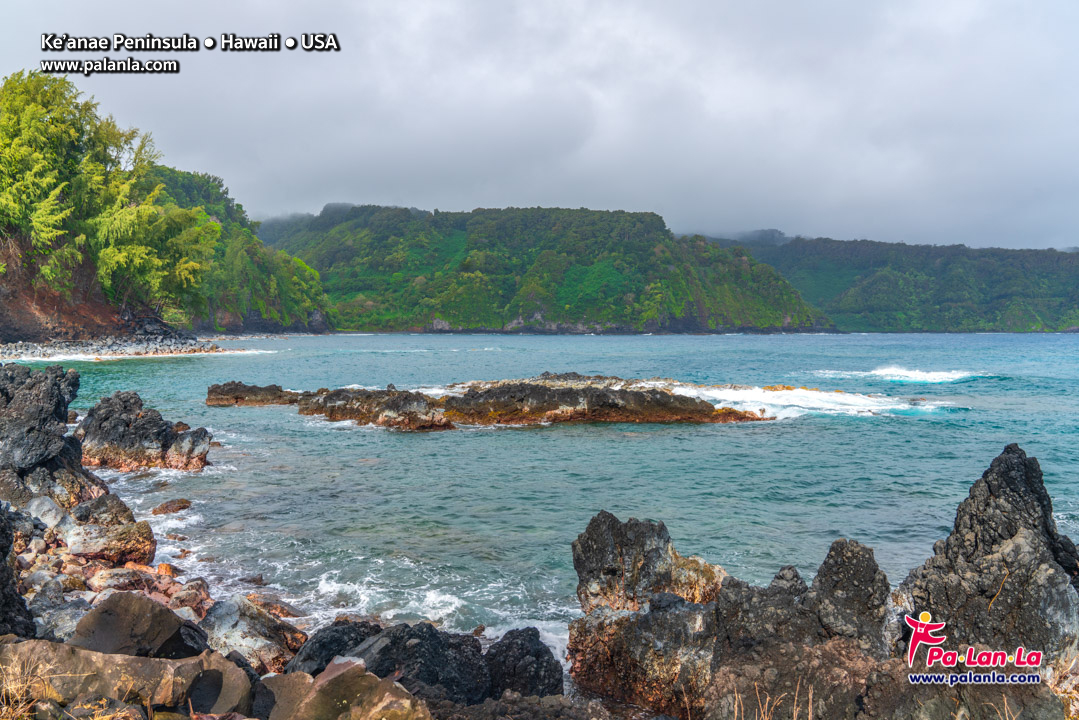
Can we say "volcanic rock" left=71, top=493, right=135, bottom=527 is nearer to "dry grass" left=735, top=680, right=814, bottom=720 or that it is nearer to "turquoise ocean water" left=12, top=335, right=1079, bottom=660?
"turquoise ocean water" left=12, top=335, right=1079, bottom=660

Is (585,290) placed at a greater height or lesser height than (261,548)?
greater

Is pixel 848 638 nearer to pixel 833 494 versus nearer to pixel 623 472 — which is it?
pixel 833 494

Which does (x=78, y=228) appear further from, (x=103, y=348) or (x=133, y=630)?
(x=133, y=630)

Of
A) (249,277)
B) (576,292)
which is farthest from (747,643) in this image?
(576,292)

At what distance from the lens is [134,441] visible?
17625 mm

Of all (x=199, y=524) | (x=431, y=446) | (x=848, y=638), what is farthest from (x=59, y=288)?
(x=848, y=638)

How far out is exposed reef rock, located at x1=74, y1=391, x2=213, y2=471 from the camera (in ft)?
56.5

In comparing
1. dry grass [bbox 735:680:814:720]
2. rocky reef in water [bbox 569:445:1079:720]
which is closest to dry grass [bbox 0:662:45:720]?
rocky reef in water [bbox 569:445:1079:720]

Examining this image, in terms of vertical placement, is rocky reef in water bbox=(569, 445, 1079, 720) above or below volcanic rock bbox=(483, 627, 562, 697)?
above

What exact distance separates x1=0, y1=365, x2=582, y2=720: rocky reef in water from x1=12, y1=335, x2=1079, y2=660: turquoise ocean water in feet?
4.15

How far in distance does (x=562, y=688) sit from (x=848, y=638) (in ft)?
8.97

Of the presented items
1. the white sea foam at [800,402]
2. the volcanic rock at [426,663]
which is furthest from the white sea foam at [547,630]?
the white sea foam at [800,402]

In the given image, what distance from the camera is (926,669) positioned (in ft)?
15.8
